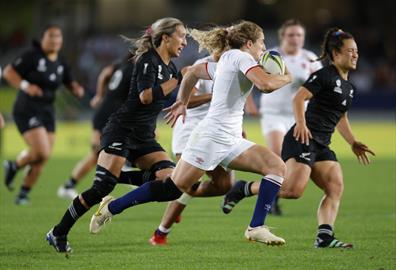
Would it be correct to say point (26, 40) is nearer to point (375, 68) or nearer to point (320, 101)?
point (375, 68)

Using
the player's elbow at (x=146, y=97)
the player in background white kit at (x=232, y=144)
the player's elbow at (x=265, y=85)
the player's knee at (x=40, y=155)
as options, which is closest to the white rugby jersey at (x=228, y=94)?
→ the player in background white kit at (x=232, y=144)

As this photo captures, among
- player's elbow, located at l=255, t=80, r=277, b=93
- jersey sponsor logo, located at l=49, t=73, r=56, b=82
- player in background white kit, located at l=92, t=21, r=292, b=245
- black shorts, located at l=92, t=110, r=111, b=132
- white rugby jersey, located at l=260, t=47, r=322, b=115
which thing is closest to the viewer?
player's elbow, located at l=255, t=80, r=277, b=93

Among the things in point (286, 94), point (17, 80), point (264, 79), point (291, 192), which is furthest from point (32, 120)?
point (264, 79)

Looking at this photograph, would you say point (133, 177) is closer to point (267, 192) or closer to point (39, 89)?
point (267, 192)

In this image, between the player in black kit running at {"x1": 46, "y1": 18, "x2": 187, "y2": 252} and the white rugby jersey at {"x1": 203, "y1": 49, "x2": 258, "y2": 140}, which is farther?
the player in black kit running at {"x1": 46, "y1": 18, "x2": 187, "y2": 252}

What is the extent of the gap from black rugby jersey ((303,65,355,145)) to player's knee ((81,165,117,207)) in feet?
6.37

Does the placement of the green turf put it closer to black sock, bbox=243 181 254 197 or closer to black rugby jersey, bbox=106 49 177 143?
black sock, bbox=243 181 254 197

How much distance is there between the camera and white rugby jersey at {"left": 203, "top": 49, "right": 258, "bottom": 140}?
26.2ft

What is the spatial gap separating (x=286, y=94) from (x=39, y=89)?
3.27 meters

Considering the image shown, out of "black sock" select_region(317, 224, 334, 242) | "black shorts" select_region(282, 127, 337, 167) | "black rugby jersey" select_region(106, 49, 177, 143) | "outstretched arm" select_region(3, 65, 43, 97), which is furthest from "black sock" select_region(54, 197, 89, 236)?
"outstretched arm" select_region(3, 65, 43, 97)

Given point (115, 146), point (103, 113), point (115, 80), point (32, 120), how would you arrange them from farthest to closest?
point (103, 113)
point (115, 80)
point (32, 120)
point (115, 146)

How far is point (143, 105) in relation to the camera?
8742 millimetres

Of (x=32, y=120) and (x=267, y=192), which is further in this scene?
(x=32, y=120)

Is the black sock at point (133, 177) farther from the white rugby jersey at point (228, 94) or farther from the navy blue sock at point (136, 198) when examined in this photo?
the white rugby jersey at point (228, 94)
